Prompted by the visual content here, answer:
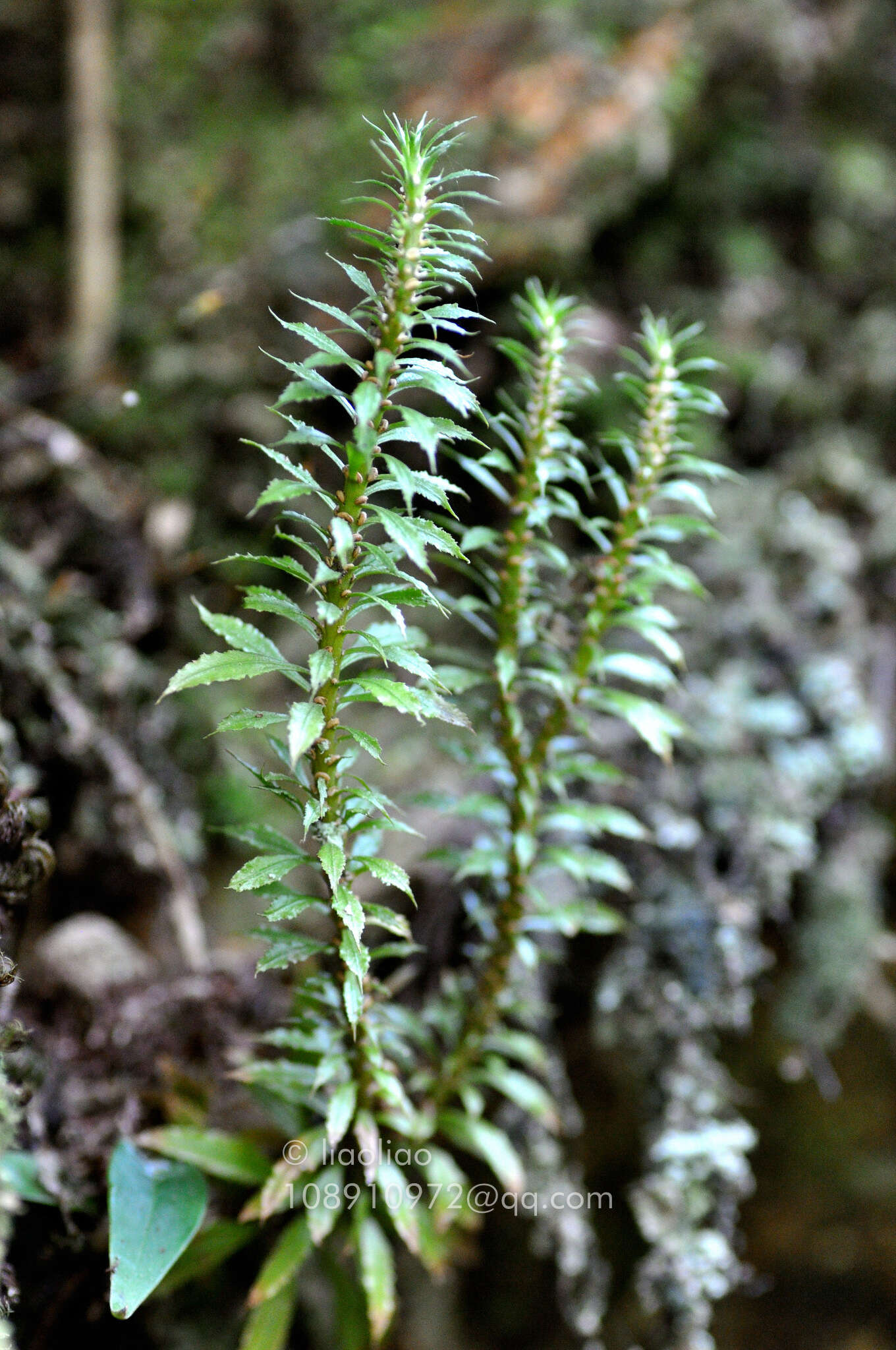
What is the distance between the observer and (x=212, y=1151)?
158 centimetres

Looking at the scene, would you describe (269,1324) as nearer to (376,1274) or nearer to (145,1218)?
(376,1274)

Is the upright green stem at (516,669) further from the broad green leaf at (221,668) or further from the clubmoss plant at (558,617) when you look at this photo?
the broad green leaf at (221,668)

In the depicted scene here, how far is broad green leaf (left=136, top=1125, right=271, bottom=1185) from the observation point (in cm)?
155

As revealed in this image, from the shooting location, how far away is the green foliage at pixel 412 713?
1100 mm

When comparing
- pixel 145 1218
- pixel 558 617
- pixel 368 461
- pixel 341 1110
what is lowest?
pixel 145 1218

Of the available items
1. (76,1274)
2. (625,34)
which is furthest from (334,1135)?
(625,34)

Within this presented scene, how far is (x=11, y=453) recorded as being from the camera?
2.44m

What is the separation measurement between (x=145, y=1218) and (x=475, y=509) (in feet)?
6.68

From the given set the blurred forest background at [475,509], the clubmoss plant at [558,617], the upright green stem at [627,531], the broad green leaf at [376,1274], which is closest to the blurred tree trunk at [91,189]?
the blurred forest background at [475,509]

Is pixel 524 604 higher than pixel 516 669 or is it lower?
higher

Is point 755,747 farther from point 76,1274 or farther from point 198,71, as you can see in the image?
point 198,71

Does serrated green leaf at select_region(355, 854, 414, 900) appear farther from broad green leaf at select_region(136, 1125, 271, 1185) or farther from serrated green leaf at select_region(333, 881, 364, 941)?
broad green leaf at select_region(136, 1125, 271, 1185)

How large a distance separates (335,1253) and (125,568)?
1849 mm

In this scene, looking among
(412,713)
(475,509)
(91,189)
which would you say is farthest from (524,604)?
(91,189)
